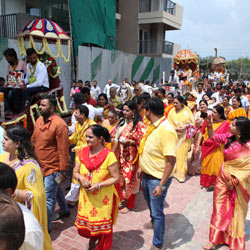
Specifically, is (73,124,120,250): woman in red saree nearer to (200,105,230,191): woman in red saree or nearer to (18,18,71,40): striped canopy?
(200,105,230,191): woman in red saree

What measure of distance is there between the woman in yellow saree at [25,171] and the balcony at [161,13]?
745 inches

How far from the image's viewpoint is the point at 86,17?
465 inches

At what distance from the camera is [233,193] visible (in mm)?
3098

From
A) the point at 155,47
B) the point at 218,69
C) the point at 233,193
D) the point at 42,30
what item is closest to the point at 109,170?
the point at 233,193

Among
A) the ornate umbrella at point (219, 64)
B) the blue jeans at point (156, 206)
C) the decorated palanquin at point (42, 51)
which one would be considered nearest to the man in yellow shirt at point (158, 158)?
the blue jeans at point (156, 206)

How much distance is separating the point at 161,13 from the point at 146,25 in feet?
6.44

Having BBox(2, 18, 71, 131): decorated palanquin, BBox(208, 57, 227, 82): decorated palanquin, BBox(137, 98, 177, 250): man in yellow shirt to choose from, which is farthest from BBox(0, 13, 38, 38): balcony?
BBox(208, 57, 227, 82): decorated palanquin

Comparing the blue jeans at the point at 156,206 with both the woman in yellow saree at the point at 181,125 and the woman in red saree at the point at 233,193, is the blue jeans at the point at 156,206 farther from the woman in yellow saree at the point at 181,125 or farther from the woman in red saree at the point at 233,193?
the woman in yellow saree at the point at 181,125

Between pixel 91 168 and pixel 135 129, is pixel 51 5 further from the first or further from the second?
pixel 91 168

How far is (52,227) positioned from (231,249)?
7.71ft

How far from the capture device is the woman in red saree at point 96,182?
2629 millimetres

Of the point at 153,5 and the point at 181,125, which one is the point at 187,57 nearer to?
the point at 181,125

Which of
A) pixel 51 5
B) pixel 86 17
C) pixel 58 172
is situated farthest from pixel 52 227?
pixel 51 5

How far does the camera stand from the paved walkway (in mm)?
3246
